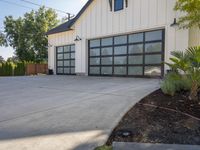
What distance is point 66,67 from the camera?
16.8 metres

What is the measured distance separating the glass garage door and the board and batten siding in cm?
69

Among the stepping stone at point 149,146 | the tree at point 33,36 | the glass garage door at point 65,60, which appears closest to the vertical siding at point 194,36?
the stepping stone at point 149,146

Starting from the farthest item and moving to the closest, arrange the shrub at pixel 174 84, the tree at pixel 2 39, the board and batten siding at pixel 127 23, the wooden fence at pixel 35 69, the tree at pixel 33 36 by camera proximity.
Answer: the tree at pixel 2 39, the tree at pixel 33 36, the wooden fence at pixel 35 69, the board and batten siding at pixel 127 23, the shrub at pixel 174 84

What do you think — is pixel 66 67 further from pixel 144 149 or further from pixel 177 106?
pixel 144 149

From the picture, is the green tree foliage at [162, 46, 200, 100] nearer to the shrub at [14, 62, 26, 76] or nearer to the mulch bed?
the mulch bed

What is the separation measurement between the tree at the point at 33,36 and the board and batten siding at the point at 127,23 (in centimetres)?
1278

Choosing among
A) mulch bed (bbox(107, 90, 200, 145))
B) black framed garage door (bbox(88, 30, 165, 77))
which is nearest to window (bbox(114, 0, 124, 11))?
black framed garage door (bbox(88, 30, 165, 77))

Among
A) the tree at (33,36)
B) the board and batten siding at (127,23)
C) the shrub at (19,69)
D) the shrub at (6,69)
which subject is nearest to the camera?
the board and batten siding at (127,23)

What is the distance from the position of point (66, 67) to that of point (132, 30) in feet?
21.8

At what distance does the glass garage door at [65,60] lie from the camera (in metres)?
16.2

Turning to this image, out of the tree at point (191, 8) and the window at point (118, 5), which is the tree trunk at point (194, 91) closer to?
the tree at point (191, 8)

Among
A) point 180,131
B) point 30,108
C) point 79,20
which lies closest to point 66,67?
point 79,20

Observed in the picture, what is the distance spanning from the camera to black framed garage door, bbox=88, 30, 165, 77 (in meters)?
11.1

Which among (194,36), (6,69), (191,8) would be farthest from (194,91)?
(6,69)
